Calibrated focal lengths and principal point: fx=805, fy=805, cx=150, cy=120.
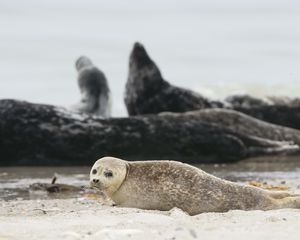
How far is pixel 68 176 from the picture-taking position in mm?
9477

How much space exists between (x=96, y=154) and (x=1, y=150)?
4.37ft

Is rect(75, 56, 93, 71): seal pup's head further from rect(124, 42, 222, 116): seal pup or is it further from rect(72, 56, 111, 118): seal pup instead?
rect(124, 42, 222, 116): seal pup

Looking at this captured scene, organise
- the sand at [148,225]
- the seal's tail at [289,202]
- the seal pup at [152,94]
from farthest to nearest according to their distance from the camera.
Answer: the seal pup at [152,94] → the seal's tail at [289,202] → the sand at [148,225]

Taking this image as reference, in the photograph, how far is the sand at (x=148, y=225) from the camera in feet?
12.7

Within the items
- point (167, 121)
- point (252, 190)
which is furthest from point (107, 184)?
point (167, 121)

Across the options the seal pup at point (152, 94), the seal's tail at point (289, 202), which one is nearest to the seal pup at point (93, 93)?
the seal pup at point (152, 94)

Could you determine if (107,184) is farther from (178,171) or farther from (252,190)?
(252,190)

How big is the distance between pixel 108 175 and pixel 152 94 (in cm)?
1036

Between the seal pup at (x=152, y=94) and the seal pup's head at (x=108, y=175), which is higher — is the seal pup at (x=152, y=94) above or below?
above

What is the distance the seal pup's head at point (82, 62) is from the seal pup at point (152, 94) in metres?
1.55

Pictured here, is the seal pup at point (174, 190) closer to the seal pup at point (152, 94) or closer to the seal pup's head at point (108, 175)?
the seal pup's head at point (108, 175)

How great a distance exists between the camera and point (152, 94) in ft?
51.8

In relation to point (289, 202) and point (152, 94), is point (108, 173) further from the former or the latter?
point (152, 94)

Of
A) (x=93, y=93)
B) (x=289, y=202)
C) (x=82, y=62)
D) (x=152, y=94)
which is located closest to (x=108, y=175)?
(x=289, y=202)
